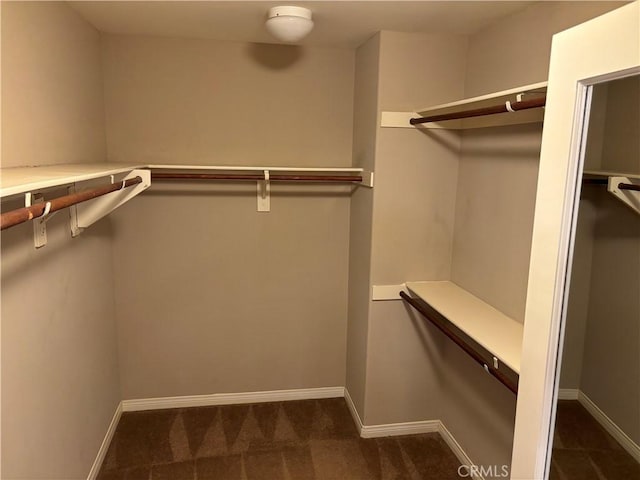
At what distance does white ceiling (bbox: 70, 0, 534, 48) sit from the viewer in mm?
1979

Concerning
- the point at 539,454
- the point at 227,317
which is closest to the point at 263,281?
the point at 227,317

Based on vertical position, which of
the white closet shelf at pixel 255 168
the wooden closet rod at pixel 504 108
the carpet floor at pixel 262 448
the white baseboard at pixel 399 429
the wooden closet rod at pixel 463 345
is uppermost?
the wooden closet rod at pixel 504 108

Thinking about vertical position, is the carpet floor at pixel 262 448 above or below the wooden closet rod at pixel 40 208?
below

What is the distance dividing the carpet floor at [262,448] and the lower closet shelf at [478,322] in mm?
748

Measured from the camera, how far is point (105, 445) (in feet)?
8.20

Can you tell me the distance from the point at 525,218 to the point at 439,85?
35.1 inches

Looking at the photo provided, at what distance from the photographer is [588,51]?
1.05m

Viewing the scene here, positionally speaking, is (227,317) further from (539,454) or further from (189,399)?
(539,454)

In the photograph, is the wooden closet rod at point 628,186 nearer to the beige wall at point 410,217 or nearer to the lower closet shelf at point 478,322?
the lower closet shelf at point 478,322

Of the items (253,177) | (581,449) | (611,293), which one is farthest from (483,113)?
(253,177)

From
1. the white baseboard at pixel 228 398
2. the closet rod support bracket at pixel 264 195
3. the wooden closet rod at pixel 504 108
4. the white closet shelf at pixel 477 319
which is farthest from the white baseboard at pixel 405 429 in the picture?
the wooden closet rod at pixel 504 108

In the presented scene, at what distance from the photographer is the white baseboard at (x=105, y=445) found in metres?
2.28

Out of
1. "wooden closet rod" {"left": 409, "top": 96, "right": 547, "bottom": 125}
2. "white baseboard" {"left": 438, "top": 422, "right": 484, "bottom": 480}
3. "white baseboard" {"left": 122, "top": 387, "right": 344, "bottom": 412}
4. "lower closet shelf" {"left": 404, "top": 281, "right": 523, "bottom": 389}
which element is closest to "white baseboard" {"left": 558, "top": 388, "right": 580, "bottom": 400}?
"lower closet shelf" {"left": 404, "top": 281, "right": 523, "bottom": 389}

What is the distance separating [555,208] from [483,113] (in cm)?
70
